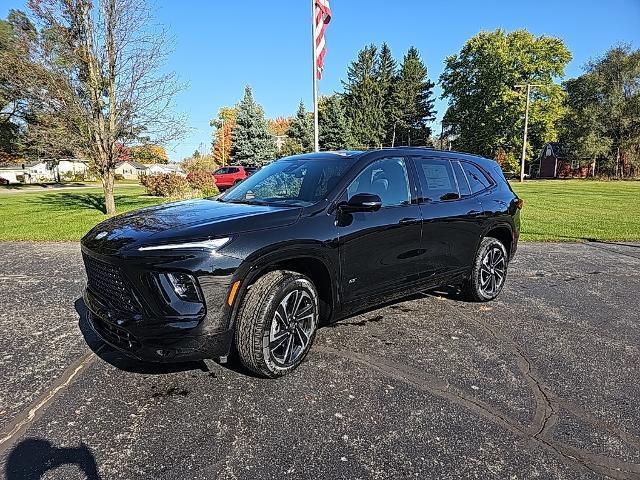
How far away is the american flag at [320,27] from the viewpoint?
12372 millimetres

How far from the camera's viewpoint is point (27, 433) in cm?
262

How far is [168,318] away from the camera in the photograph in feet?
9.21

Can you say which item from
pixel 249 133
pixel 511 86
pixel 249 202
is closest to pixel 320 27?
pixel 249 202

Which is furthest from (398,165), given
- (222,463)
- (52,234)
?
(52,234)

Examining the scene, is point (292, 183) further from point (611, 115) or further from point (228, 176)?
point (611, 115)

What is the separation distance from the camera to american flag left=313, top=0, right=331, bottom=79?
12372mm

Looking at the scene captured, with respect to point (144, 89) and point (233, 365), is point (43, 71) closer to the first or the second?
point (144, 89)

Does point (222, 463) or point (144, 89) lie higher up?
point (144, 89)

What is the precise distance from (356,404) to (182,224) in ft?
5.76

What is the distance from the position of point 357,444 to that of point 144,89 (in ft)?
44.3

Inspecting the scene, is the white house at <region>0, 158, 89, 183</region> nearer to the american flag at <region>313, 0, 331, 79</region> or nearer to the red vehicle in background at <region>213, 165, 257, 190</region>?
the red vehicle in background at <region>213, 165, 257, 190</region>

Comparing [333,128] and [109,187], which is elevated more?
[333,128]

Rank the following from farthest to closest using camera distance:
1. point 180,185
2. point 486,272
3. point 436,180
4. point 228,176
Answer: point 228,176, point 180,185, point 486,272, point 436,180

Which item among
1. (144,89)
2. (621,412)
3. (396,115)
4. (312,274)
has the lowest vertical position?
(621,412)
